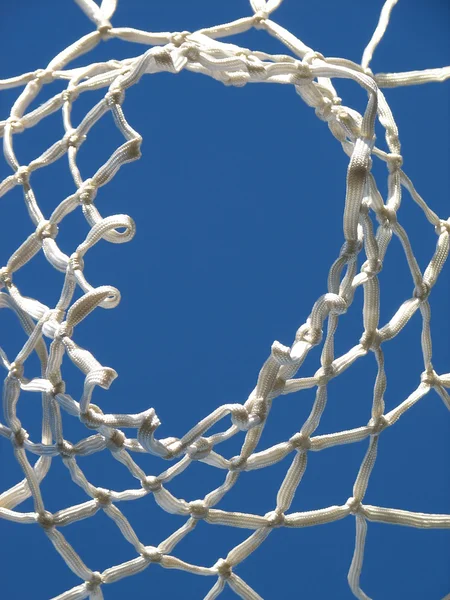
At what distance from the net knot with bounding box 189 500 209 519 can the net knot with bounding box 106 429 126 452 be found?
3.1 inches

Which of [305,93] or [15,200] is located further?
[15,200]

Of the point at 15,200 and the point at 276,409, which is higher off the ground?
the point at 15,200

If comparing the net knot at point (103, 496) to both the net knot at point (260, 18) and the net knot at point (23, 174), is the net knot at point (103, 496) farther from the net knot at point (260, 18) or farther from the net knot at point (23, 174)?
the net knot at point (260, 18)

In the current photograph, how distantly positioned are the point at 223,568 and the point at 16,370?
0.22 metres

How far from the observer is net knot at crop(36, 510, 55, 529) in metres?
0.75

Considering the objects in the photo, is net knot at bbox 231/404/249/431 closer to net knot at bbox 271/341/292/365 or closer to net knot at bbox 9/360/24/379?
net knot at bbox 271/341/292/365

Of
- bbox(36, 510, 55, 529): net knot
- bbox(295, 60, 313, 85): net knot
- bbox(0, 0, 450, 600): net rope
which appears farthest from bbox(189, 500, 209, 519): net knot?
bbox(295, 60, 313, 85): net knot

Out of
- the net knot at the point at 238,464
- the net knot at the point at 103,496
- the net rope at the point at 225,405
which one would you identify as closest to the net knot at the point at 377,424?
the net rope at the point at 225,405

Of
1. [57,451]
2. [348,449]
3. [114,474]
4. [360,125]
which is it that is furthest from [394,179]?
[114,474]

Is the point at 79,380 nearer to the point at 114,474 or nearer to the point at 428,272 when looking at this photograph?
the point at 114,474

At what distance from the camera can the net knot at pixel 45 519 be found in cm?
75

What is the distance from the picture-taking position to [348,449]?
1.15m

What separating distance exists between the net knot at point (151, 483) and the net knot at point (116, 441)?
0.03 m

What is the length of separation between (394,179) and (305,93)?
0.10 m
